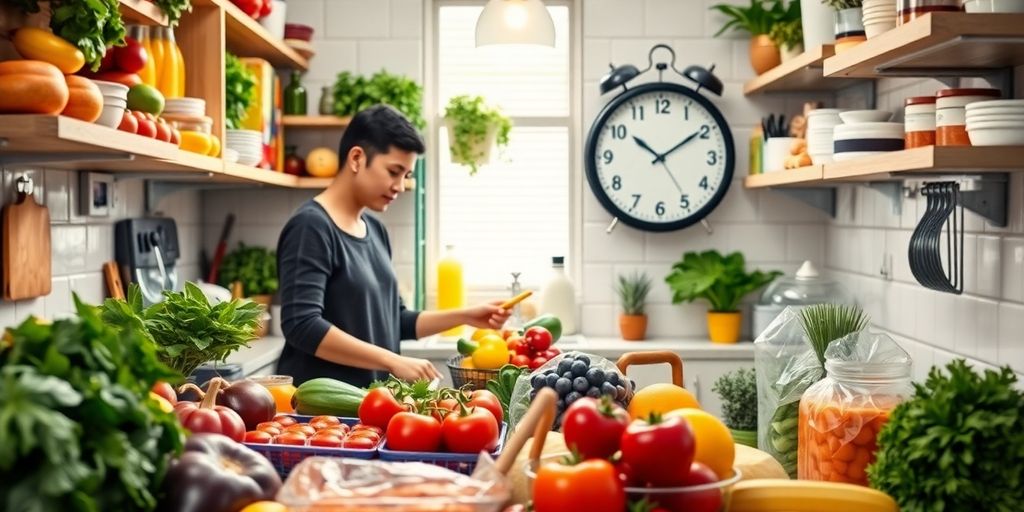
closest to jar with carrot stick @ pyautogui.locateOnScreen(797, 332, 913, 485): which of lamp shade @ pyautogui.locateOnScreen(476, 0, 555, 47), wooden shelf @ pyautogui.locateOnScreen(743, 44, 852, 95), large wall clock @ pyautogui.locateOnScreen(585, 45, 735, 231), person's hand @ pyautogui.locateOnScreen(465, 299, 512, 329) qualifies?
person's hand @ pyautogui.locateOnScreen(465, 299, 512, 329)

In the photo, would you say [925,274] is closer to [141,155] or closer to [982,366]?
[982,366]

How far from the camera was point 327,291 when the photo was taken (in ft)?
10.5

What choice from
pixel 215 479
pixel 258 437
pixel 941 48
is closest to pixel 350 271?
pixel 258 437

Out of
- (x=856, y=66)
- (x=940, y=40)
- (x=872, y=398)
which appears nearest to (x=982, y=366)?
(x=856, y=66)

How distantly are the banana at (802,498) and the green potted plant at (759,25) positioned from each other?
3055 mm

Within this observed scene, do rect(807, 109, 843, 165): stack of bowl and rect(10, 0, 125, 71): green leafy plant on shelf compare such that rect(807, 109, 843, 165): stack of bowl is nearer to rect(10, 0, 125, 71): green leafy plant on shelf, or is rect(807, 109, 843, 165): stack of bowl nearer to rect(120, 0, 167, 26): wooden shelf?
rect(120, 0, 167, 26): wooden shelf

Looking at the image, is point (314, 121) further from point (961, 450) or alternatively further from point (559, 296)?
point (961, 450)

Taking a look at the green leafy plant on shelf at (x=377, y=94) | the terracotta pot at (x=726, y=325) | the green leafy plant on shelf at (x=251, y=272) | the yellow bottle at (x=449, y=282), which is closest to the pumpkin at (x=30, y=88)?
the green leafy plant on shelf at (x=377, y=94)

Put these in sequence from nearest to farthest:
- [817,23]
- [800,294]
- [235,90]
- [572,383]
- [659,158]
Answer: [572,383]
[817,23]
[235,90]
[800,294]
[659,158]

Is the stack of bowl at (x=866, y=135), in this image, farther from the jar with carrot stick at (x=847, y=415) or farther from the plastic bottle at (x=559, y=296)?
the plastic bottle at (x=559, y=296)

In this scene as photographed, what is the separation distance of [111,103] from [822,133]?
6.74 feet

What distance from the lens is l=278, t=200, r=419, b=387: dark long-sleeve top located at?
3.04 m

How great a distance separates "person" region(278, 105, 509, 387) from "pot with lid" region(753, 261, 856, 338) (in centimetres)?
120

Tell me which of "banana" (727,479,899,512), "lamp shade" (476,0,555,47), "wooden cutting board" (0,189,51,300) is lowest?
"banana" (727,479,899,512)
